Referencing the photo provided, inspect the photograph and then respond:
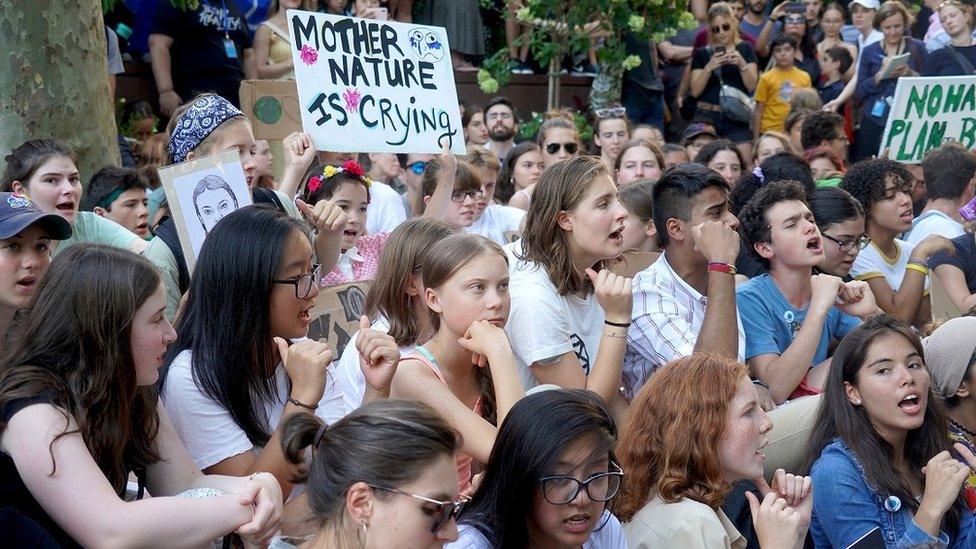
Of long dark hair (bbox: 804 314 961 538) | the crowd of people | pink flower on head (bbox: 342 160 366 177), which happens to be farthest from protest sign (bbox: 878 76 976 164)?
long dark hair (bbox: 804 314 961 538)

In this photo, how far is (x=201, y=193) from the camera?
183 inches

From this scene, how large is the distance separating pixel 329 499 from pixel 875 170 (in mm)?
4826

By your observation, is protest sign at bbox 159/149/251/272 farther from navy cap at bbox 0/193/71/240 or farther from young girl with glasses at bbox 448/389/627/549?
young girl with glasses at bbox 448/389/627/549

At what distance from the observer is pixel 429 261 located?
4086 millimetres

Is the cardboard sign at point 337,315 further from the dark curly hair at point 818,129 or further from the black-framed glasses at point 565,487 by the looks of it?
the dark curly hair at point 818,129

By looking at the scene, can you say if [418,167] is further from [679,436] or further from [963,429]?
[679,436]

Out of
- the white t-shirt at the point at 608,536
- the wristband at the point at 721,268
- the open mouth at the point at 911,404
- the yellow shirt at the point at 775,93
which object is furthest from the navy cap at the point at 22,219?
the yellow shirt at the point at 775,93

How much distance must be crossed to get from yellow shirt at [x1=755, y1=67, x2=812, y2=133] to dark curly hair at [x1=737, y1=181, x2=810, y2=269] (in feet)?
23.0

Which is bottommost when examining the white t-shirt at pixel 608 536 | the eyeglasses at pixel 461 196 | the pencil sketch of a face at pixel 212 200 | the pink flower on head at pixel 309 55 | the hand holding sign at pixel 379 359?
the eyeglasses at pixel 461 196

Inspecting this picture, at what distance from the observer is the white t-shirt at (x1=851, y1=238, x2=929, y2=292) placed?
6508 millimetres

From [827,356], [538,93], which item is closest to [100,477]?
[827,356]

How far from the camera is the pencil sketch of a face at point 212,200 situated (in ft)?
15.2

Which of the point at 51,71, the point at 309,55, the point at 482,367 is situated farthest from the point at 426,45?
the point at 482,367

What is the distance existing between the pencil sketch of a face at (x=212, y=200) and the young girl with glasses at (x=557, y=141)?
407 centimetres
